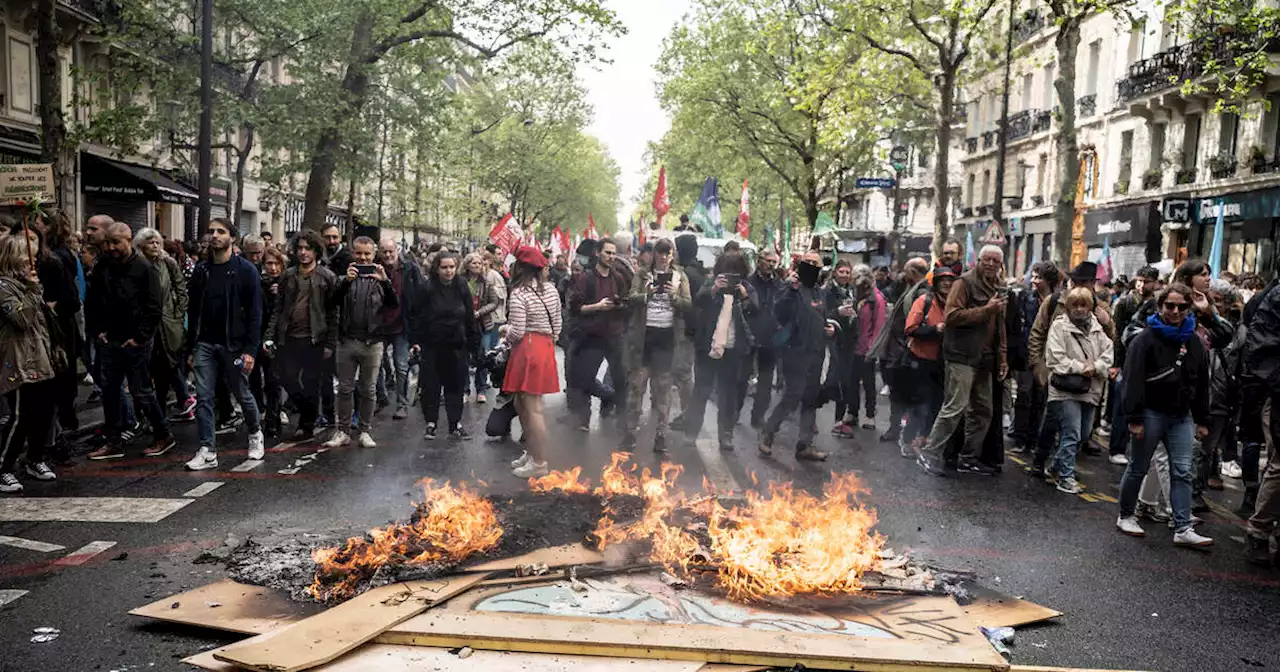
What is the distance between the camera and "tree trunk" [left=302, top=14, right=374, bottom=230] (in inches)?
780

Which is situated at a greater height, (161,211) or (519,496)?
(161,211)

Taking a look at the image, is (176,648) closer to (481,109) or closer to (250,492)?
(250,492)

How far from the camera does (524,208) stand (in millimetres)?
60344

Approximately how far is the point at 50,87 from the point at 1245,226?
26.0 meters

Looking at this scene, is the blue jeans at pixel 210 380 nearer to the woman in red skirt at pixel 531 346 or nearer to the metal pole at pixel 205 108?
the woman in red skirt at pixel 531 346

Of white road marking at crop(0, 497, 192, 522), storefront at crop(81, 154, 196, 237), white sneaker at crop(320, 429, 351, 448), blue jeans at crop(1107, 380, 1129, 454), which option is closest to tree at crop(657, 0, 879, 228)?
storefront at crop(81, 154, 196, 237)

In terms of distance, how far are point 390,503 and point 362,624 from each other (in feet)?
9.30

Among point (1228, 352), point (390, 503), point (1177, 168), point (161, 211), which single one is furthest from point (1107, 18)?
point (390, 503)

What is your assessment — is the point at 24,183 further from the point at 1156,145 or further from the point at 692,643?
A: the point at 1156,145

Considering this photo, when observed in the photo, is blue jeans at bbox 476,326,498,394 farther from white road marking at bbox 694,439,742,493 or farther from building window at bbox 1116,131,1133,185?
building window at bbox 1116,131,1133,185

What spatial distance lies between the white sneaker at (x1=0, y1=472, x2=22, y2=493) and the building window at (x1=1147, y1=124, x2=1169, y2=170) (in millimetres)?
31294

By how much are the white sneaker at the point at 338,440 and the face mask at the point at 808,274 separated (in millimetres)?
4638

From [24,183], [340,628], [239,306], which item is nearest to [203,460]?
[239,306]

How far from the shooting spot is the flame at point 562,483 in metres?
7.34
